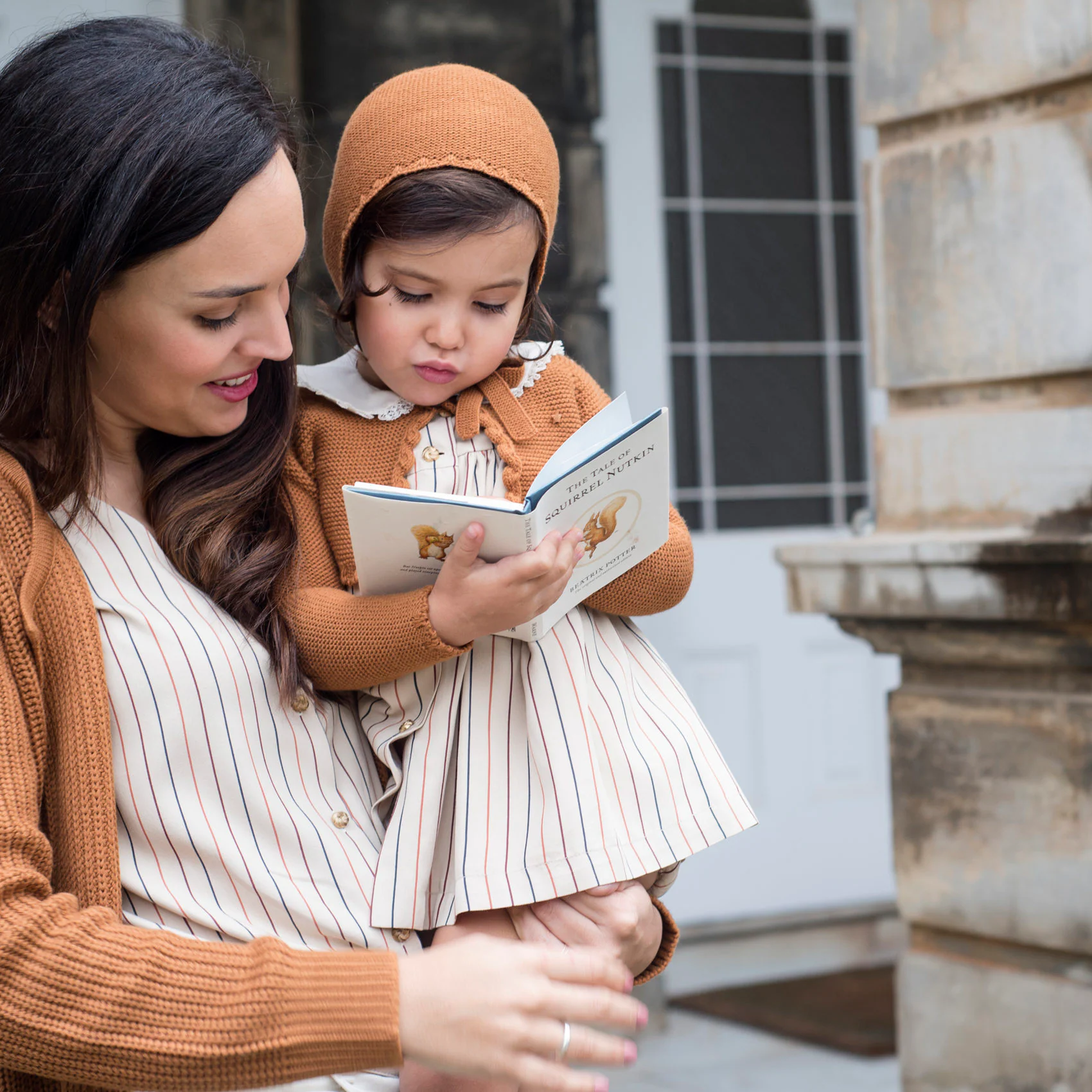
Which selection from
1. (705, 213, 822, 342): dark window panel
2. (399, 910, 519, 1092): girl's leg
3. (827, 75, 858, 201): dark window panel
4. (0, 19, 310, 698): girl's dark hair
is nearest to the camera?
(0, 19, 310, 698): girl's dark hair

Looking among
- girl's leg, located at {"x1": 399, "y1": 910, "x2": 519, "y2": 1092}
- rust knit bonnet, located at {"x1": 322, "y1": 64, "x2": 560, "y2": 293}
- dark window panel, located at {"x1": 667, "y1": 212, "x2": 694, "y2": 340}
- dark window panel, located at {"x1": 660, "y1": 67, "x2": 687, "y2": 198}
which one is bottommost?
girl's leg, located at {"x1": 399, "y1": 910, "x2": 519, "y2": 1092}

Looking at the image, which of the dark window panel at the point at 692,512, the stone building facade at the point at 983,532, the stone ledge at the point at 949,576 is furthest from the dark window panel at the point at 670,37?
the stone ledge at the point at 949,576

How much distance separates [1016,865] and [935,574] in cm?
49

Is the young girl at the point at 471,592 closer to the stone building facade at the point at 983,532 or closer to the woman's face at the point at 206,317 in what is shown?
the woman's face at the point at 206,317

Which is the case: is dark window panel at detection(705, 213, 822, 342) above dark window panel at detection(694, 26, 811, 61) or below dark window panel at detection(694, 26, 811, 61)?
below

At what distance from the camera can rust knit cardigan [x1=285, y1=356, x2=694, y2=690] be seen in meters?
1.38

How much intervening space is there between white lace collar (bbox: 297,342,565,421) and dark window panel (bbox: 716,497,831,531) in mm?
2844

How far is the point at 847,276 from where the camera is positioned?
15.0 feet

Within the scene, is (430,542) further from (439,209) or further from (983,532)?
(983,532)

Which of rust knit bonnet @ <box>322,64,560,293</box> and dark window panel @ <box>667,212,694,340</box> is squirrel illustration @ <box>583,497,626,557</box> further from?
dark window panel @ <box>667,212,694,340</box>

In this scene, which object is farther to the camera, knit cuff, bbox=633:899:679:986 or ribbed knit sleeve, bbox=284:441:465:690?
knit cuff, bbox=633:899:679:986

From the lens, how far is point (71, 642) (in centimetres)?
121

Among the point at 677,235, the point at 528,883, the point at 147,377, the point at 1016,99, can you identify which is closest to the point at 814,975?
the point at 677,235

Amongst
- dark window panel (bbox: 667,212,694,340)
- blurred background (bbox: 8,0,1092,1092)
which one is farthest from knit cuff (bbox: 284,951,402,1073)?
dark window panel (bbox: 667,212,694,340)
